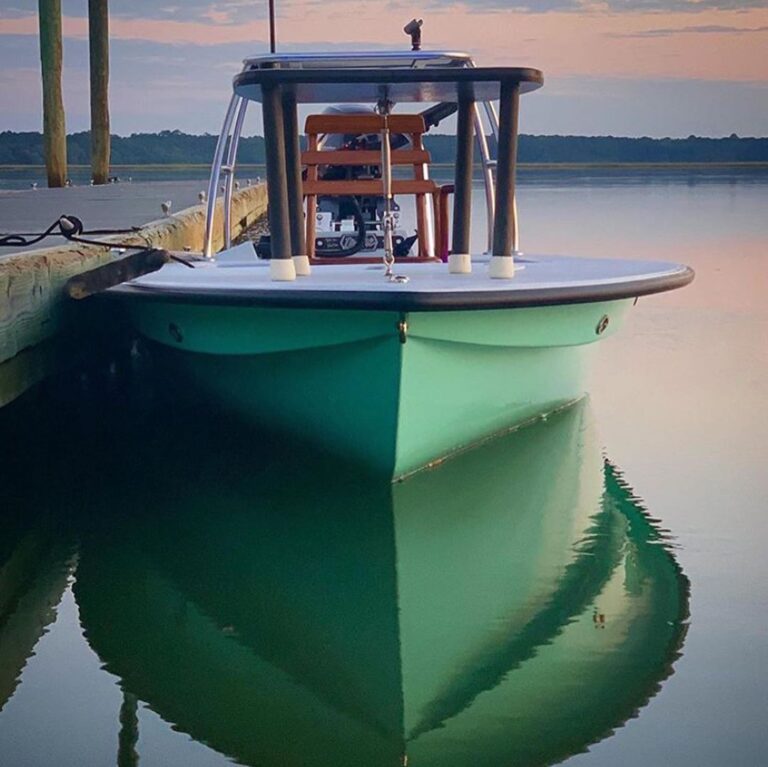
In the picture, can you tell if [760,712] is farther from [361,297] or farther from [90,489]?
[90,489]

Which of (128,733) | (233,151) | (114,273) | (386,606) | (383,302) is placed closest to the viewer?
(128,733)

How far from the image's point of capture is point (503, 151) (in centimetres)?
707

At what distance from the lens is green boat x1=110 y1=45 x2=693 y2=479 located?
669 cm

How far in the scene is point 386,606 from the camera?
580 cm

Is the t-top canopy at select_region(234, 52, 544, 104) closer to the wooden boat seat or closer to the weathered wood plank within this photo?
the wooden boat seat

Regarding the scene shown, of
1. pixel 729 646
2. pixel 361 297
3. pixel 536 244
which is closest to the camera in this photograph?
pixel 729 646

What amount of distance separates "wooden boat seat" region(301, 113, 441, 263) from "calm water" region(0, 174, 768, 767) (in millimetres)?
1460

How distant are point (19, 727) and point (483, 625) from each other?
189 centimetres

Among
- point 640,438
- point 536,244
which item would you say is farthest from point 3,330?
point 536,244

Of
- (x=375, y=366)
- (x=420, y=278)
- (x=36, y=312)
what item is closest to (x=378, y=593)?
(x=375, y=366)

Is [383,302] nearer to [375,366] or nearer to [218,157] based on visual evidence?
[375,366]

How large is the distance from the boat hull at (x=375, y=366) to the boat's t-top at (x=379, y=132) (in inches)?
15.9

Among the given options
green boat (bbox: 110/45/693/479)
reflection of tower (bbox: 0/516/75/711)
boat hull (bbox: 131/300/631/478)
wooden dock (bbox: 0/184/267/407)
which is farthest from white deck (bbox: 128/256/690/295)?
reflection of tower (bbox: 0/516/75/711)

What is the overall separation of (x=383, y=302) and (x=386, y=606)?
141cm
